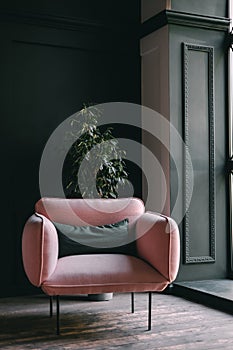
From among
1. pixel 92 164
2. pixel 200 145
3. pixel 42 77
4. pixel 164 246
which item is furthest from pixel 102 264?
pixel 42 77

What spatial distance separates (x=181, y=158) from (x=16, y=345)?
1.94 m

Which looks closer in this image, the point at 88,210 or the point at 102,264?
the point at 102,264

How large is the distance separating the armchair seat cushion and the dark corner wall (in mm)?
1115

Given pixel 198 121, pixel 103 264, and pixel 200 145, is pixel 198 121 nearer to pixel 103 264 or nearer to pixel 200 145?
pixel 200 145

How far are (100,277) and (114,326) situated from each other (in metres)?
0.36

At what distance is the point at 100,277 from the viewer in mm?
2725

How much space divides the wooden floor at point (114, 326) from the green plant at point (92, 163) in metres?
0.81

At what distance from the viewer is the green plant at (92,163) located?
11.9ft

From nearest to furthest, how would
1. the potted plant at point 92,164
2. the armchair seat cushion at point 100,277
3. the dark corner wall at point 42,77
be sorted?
1. the armchair seat cushion at point 100,277
2. the potted plant at point 92,164
3. the dark corner wall at point 42,77

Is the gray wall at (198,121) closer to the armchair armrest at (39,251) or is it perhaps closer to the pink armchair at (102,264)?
the pink armchair at (102,264)

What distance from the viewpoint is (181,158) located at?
385 cm

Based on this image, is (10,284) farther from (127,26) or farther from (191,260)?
(127,26)

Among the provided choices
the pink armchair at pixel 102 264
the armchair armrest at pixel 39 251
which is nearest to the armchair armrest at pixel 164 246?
the pink armchair at pixel 102 264

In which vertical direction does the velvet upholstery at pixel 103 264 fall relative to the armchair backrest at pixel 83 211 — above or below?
below
